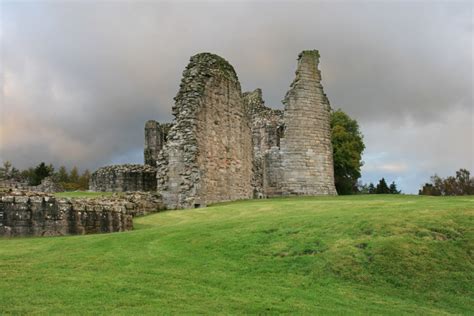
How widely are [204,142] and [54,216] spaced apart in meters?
10.6

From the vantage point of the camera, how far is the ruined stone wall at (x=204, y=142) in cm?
2442

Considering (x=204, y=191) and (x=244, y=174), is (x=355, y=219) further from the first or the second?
(x=244, y=174)

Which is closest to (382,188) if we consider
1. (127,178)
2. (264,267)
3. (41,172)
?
(127,178)

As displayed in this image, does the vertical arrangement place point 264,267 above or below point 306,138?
below

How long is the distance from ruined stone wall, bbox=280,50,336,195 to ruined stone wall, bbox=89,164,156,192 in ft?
28.6

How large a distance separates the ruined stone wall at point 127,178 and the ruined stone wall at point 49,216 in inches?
475

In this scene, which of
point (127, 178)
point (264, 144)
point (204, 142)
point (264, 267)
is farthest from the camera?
point (264, 144)

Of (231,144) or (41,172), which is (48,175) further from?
(231,144)

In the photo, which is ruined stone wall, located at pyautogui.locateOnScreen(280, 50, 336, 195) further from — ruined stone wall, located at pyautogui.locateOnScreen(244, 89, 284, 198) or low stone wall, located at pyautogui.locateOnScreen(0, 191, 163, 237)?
low stone wall, located at pyautogui.locateOnScreen(0, 191, 163, 237)

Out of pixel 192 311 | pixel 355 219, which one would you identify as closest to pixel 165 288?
pixel 192 311

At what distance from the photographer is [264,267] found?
36.3 ft

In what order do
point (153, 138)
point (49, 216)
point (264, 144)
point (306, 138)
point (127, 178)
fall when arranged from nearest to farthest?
point (49, 216), point (127, 178), point (306, 138), point (153, 138), point (264, 144)

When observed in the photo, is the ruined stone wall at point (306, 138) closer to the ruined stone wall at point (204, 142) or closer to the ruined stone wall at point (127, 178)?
the ruined stone wall at point (204, 142)

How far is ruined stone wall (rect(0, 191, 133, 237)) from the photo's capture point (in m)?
15.4
